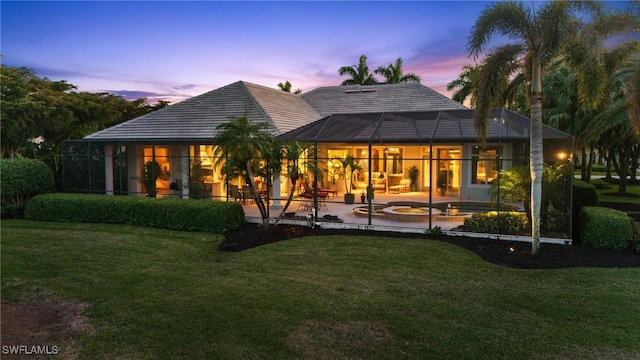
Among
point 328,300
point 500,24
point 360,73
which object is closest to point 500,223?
point 500,24

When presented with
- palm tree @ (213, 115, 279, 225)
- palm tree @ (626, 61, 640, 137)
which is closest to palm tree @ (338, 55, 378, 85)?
palm tree @ (213, 115, 279, 225)

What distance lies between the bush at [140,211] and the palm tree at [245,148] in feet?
3.53

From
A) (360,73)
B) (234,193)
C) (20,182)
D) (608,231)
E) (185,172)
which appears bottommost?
(608,231)

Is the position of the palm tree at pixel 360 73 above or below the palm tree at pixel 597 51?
above

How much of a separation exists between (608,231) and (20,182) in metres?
18.1

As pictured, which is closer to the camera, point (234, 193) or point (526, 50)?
point (526, 50)

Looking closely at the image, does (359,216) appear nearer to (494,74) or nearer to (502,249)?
(502,249)

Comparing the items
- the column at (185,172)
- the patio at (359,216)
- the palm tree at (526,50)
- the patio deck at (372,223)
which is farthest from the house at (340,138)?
the palm tree at (526,50)

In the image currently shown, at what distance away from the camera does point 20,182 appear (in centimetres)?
1459

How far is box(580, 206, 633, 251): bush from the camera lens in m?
9.58

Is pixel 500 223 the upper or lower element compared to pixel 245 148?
lower

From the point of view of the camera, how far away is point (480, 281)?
7461 mm

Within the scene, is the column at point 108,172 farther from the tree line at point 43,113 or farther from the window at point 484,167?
the window at point 484,167

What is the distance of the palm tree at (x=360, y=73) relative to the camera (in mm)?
38906
